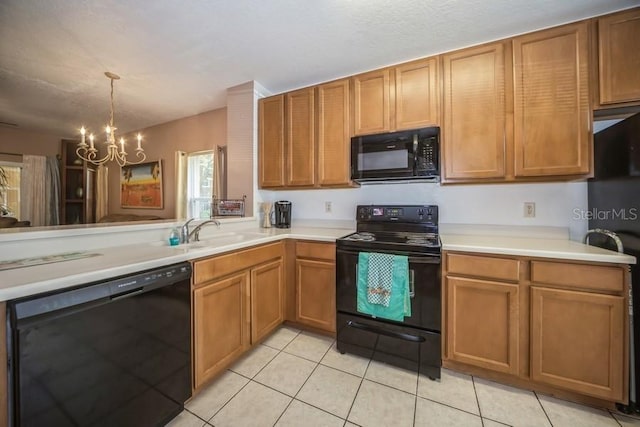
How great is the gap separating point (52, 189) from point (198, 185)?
10.4ft

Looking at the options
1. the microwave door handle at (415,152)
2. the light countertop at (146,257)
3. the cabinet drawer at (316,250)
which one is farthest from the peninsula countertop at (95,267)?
the microwave door handle at (415,152)

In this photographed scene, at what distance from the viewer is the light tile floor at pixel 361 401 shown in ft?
4.31

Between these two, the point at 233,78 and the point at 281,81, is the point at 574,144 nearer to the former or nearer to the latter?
the point at 281,81

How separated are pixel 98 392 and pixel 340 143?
224 centimetres

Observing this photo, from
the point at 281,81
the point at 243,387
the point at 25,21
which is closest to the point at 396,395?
the point at 243,387

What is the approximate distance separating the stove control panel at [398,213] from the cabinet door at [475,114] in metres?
0.34

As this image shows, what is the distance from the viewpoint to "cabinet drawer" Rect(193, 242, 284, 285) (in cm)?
144

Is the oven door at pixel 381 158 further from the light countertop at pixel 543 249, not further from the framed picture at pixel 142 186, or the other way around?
the framed picture at pixel 142 186

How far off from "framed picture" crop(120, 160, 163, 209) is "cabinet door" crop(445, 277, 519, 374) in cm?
438

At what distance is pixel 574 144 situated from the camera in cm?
158

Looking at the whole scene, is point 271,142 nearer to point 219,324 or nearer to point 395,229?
point 395,229

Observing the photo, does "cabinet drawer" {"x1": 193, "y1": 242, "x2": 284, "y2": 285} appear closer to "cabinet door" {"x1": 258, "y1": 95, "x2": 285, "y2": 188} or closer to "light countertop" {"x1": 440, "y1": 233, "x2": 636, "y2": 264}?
"cabinet door" {"x1": 258, "y1": 95, "x2": 285, "y2": 188}

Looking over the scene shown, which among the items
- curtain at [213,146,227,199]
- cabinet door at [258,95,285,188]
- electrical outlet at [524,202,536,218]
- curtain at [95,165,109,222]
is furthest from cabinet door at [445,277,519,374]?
curtain at [95,165,109,222]

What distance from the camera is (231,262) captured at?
5.42 feet
